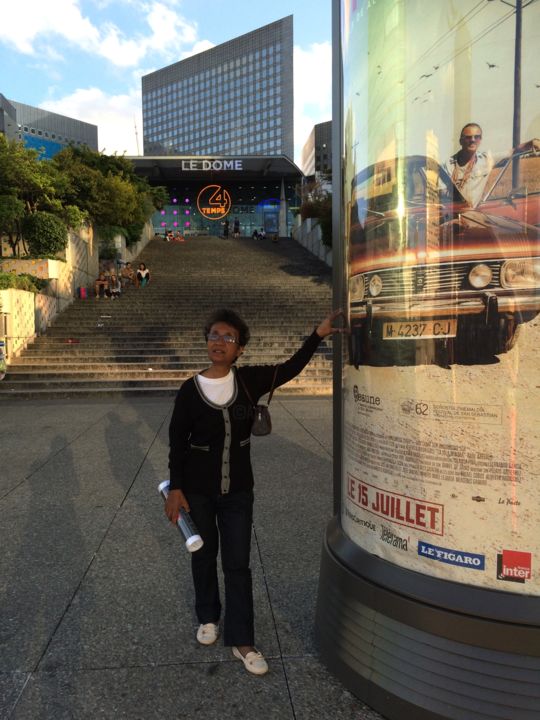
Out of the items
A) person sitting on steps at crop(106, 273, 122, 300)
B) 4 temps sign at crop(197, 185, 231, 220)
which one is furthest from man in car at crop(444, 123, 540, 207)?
4 temps sign at crop(197, 185, 231, 220)

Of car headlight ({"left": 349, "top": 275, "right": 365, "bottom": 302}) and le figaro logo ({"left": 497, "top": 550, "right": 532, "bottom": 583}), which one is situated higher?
car headlight ({"left": 349, "top": 275, "right": 365, "bottom": 302})

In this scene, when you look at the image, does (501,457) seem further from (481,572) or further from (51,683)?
(51,683)

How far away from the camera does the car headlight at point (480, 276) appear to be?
192 cm

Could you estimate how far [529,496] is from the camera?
191 centimetres

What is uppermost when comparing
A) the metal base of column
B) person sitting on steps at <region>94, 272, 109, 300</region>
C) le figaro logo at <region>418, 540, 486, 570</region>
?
person sitting on steps at <region>94, 272, 109, 300</region>

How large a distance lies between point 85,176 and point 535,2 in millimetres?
22618

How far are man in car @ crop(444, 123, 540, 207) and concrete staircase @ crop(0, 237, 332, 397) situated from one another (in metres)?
9.78

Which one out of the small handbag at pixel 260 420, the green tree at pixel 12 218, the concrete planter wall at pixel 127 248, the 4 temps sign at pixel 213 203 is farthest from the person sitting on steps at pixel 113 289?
the small handbag at pixel 260 420

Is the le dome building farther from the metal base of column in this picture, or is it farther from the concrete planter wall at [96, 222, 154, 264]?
the metal base of column

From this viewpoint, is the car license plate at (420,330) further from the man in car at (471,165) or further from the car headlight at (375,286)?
the man in car at (471,165)

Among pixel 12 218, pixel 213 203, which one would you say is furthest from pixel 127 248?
pixel 12 218

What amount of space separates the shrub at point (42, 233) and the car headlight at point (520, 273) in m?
16.9

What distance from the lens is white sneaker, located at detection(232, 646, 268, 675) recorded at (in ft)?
7.93

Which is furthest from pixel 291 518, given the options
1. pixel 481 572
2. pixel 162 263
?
pixel 162 263
